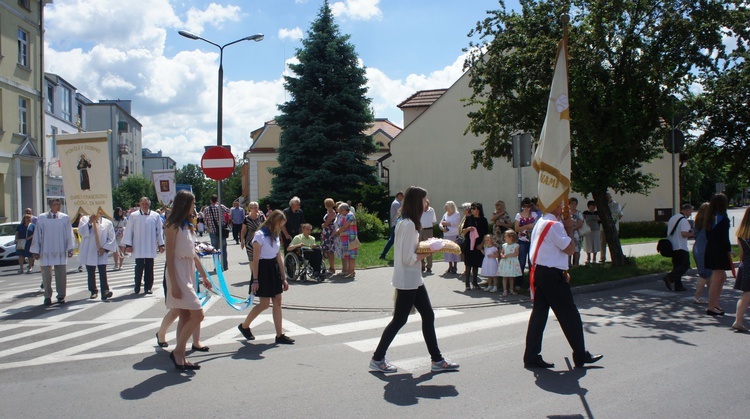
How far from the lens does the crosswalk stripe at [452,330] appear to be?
23.6ft

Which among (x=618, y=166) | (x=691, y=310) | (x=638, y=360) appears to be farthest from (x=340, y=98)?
(x=638, y=360)

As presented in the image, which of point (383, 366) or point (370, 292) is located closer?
point (383, 366)

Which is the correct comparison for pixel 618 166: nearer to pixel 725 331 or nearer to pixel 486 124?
pixel 486 124

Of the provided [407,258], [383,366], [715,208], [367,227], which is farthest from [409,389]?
[367,227]

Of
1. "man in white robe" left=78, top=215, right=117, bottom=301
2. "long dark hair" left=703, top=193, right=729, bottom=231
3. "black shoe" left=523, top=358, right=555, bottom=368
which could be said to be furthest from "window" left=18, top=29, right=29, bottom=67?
"long dark hair" left=703, top=193, right=729, bottom=231

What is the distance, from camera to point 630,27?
12328mm

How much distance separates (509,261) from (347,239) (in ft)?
12.8

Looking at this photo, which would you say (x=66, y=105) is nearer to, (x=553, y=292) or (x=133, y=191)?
(x=133, y=191)

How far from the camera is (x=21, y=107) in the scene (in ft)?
95.7

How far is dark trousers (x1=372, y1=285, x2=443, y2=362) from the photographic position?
5.89 metres

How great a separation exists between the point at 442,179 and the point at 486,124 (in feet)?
62.0

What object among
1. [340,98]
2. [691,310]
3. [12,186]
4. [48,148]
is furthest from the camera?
[48,148]

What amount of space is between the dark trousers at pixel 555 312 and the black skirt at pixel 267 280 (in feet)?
10.3

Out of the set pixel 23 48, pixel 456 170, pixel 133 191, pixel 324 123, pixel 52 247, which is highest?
pixel 23 48
